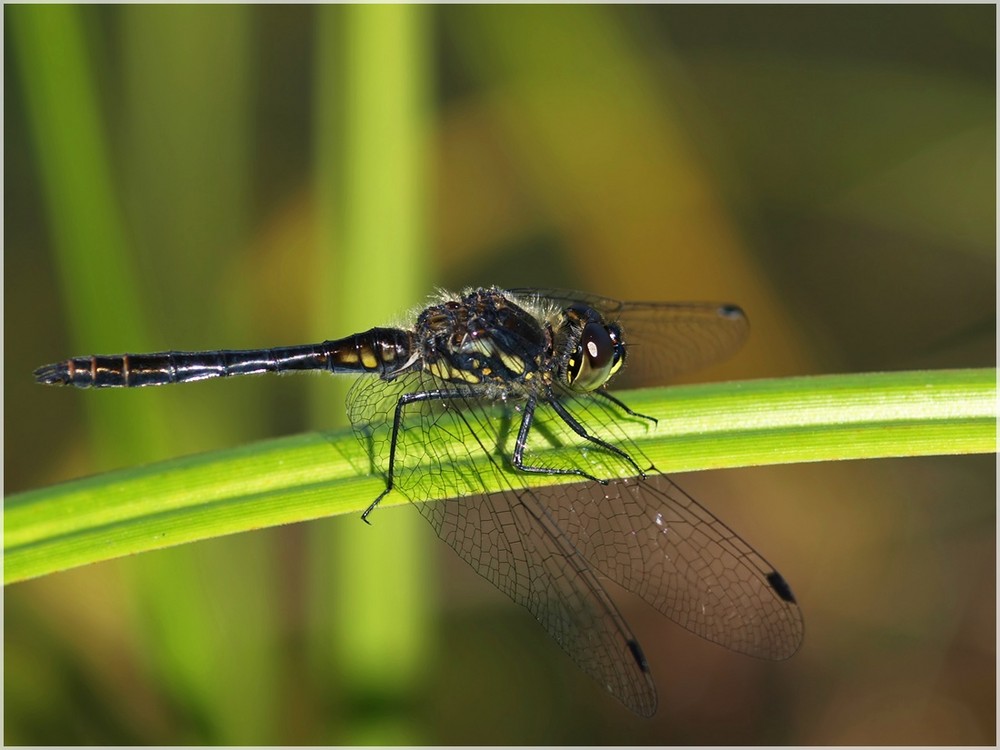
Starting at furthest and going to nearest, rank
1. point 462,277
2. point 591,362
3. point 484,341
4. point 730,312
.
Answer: point 462,277 < point 730,312 < point 484,341 < point 591,362

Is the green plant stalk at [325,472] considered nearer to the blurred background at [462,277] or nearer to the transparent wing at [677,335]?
the blurred background at [462,277]

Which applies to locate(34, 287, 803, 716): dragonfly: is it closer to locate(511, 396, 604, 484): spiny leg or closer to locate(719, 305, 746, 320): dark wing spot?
locate(511, 396, 604, 484): spiny leg

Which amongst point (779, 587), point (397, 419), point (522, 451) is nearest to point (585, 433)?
point (522, 451)

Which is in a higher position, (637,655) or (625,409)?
(625,409)

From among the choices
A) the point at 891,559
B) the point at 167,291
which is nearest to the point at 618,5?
the point at 167,291

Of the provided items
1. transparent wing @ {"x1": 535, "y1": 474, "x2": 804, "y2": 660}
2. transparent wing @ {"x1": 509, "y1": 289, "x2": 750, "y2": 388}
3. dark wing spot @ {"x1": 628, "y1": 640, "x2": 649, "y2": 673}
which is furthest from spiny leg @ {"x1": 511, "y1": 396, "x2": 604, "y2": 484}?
transparent wing @ {"x1": 509, "y1": 289, "x2": 750, "y2": 388}

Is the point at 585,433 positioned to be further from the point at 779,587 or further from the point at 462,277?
the point at 462,277

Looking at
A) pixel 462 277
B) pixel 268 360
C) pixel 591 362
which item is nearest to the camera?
pixel 591 362
